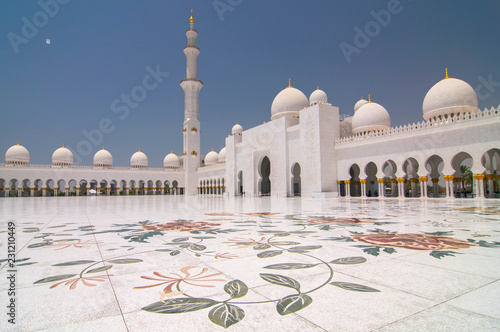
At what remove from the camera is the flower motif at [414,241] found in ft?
8.08

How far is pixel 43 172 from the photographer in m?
28.7

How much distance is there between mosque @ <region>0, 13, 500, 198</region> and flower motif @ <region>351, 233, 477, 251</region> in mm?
10942

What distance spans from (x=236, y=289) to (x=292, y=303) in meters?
0.33

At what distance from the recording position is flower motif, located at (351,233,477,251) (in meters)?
2.46

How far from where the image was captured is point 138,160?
3419 cm

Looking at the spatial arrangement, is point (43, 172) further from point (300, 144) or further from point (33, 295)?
point (33, 295)

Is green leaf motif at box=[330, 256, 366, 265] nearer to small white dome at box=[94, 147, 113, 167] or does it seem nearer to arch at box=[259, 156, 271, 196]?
arch at box=[259, 156, 271, 196]

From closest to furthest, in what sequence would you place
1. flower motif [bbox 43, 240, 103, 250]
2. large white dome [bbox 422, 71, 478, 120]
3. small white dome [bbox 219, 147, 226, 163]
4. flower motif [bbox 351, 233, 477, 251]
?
flower motif [bbox 351, 233, 477, 251]
flower motif [bbox 43, 240, 103, 250]
large white dome [bbox 422, 71, 478, 120]
small white dome [bbox 219, 147, 226, 163]

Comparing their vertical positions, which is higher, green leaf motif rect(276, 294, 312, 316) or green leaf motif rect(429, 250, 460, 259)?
green leaf motif rect(429, 250, 460, 259)

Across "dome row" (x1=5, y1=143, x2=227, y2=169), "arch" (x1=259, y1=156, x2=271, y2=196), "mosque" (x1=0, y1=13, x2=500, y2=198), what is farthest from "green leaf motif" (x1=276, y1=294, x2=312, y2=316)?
"dome row" (x1=5, y1=143, x2=227, y2=169)

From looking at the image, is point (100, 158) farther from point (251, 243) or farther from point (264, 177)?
point (251, 243)

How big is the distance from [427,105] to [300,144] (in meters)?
6.71

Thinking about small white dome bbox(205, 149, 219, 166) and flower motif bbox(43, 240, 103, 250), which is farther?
small white dome bbox(205, 149, 219, 166)

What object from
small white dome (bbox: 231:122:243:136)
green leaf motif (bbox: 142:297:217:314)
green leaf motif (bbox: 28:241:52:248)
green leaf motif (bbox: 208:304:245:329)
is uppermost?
small white dome (bbox: 231:122:243:136)
